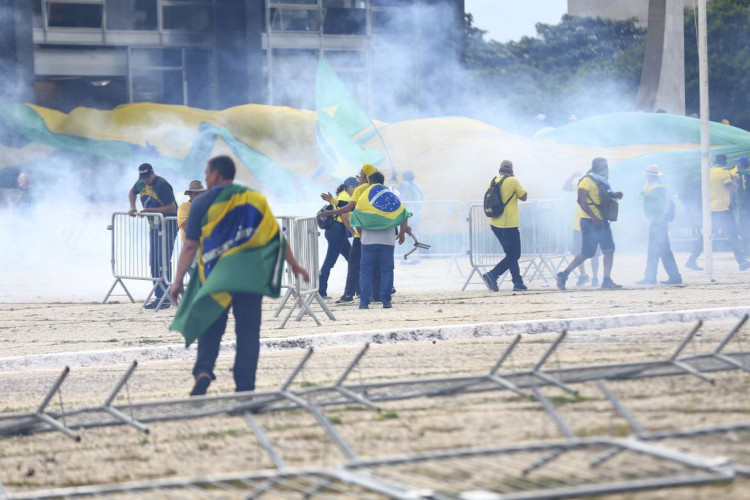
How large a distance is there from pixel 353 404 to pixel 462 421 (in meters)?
0.80

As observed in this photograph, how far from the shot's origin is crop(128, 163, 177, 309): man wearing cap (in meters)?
14.7

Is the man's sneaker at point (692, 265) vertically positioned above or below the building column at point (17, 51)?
below

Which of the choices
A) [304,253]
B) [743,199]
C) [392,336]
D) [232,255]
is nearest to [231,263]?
[232,255]

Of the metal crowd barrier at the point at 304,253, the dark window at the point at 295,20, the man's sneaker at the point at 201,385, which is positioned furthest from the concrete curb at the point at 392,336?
the dark window at the point at 295,20

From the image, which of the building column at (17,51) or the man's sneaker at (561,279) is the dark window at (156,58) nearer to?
the building column at (17,51)

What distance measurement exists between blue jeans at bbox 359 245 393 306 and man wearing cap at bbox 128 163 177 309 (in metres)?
2.36

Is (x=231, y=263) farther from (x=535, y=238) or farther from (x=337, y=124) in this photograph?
(x=337, y=124)

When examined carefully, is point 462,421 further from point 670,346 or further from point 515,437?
point 670,346

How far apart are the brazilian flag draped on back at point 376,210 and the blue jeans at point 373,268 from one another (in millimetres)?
313

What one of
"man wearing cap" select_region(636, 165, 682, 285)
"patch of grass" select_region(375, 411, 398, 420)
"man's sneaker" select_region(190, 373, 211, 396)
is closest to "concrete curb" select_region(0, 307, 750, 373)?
"man's sneaker" select_region(190, 373, 211, 396)

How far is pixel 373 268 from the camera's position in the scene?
545 inches

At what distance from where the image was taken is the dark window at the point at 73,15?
113 ft

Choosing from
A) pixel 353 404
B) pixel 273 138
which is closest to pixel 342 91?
Answer: pixel 273 138

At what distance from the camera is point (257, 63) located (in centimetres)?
3606
